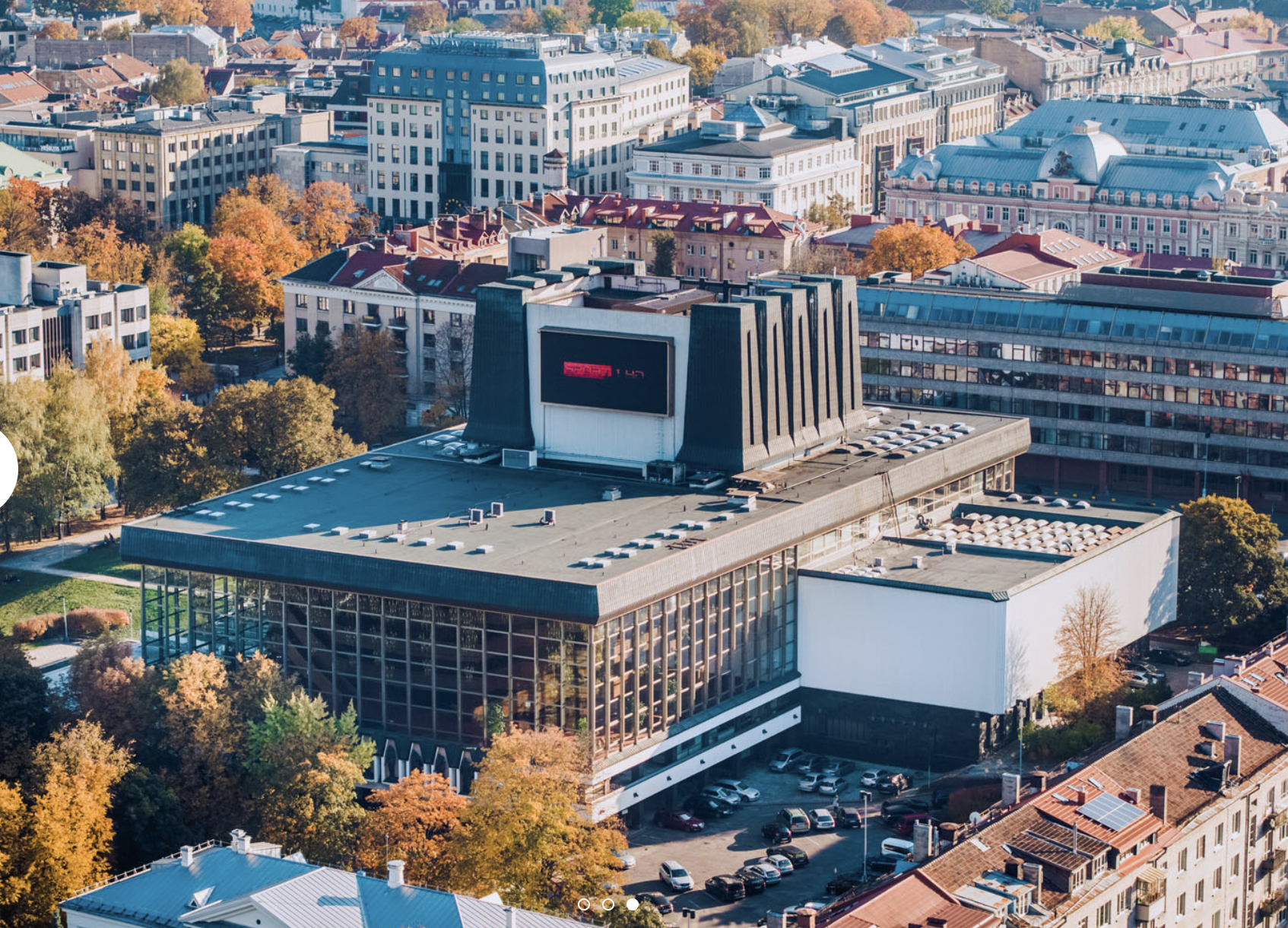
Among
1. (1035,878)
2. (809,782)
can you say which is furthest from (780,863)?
(1035,878)

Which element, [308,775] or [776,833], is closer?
[308,775]

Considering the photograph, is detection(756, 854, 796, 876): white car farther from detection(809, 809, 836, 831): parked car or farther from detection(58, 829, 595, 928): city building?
detection(58, 829, 595, 928): city building

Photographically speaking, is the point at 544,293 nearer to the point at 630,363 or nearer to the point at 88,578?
the point at 630,363

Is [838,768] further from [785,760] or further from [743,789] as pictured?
[743,789]

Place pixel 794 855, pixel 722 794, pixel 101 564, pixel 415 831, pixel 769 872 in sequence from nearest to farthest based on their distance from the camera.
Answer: pixel 415 831 → pixel 769 872 → pixel 794 855 → pixel 722 794 → pixel 101 564

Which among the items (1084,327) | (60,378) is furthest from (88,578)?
(1084,327)

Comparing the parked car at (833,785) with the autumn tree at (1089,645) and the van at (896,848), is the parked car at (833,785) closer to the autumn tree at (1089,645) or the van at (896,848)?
the van at (896,848)
